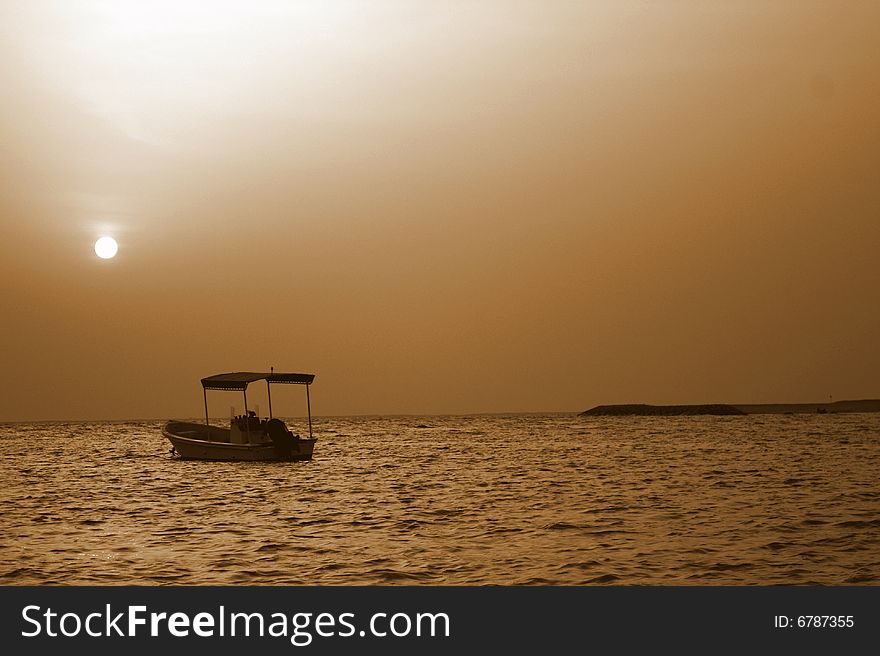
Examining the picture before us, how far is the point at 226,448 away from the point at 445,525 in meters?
29.4

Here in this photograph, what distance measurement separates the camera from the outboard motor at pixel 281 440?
55.8 m

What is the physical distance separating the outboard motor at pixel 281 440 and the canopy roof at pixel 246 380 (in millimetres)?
3082

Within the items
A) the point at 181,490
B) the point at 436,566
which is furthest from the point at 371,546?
the point at 181,490

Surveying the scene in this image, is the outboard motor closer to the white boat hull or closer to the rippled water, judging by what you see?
the white boat hull

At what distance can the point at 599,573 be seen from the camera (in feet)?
71.5

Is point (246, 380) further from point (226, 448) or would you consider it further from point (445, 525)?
point (445, 525)

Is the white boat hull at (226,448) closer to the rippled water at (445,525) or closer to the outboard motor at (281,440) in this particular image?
the outboard motor at (281,440)

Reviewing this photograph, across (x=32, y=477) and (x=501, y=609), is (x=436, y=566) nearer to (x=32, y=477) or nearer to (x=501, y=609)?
(x=501, y=609)

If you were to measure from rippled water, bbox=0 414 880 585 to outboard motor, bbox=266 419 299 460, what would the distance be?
4.05 ft

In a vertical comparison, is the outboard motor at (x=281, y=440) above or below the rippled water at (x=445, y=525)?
above

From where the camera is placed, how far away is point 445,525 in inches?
1192

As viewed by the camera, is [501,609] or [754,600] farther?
[501,609]

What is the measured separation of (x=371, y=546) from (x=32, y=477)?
3782 cm

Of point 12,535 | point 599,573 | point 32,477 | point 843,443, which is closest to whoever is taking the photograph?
point 599,573
